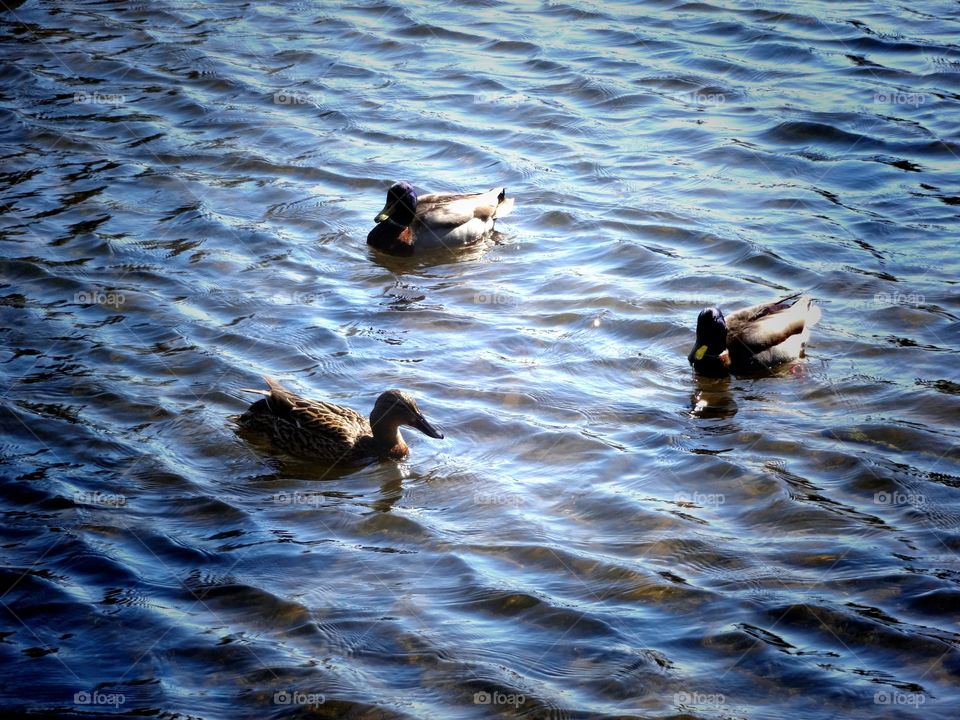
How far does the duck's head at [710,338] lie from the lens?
29.4 feet

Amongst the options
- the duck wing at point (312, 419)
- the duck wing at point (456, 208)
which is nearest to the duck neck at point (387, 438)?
the duck wing at point (312, 419)

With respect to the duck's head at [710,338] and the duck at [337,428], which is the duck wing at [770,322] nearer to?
the duck's head at [710,338]

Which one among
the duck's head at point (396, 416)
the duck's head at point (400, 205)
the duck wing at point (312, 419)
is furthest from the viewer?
the duck's head at point (400, 205)

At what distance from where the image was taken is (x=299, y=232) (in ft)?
38.7

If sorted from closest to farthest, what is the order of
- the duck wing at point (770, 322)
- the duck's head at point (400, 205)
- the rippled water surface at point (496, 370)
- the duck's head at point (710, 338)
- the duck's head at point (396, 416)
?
the rippled water surface at point (496, 370) → the duck's head at point (396, 416) → the duck's head at point (710, 338) → the duck wing at point (770, 322) → the duck's head at point (400, 205)

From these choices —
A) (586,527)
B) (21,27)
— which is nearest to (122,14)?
(21,27)

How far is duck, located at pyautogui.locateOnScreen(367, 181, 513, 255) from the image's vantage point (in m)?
11.5

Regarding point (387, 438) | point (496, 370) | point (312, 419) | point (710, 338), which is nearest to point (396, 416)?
point (387, 438)

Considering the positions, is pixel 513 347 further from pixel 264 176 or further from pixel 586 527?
pixel 264 176

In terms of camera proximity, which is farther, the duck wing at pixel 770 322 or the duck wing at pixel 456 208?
the duck wing at pixel 456 208

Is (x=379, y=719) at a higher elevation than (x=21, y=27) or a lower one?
lower

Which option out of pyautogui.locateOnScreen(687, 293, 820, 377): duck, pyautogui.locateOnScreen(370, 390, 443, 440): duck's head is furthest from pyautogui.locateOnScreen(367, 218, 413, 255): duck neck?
pyautogui.locateOnScreen(370, 390, 443, 440): duck's head

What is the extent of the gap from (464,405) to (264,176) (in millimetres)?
5305

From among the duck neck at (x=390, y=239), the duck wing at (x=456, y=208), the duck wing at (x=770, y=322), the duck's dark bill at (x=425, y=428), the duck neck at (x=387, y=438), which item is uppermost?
the duck wing at (x=456, y=208)
